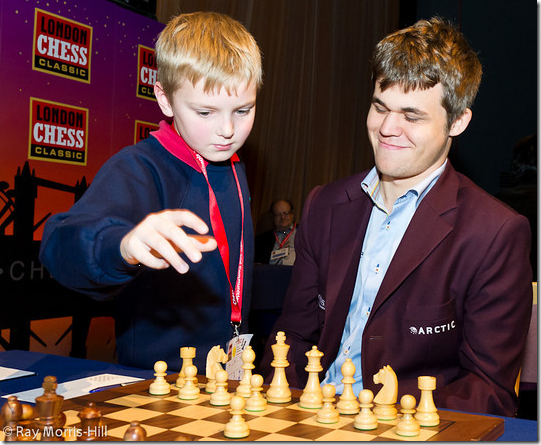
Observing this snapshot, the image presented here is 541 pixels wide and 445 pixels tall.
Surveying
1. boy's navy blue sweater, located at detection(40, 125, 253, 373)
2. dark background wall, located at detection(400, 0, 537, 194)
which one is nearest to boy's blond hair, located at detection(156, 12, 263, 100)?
boy's navy blue sweater, located at detection(40, 125, 253, 373)

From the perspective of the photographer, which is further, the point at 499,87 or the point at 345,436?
the point at 499,87

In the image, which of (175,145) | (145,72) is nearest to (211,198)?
(175,145)

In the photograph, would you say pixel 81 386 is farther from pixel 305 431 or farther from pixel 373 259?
pixel 373 259

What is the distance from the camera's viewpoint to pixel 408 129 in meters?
1.77

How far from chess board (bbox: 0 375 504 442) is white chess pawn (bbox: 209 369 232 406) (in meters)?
0.01

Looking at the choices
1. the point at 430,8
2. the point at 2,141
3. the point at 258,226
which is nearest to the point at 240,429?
the point at 2,141

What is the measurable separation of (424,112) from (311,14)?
534cm

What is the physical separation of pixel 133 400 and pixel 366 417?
0.46 meters

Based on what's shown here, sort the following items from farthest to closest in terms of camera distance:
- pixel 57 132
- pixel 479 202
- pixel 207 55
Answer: pixel 57 132 < pixel 479 202 < pixel 207 55

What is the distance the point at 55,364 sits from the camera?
5.48 feet

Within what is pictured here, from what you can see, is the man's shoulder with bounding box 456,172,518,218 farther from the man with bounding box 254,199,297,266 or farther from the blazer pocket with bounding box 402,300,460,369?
the man with bounding box 254,199,297,266

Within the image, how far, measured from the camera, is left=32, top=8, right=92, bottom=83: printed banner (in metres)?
3.72

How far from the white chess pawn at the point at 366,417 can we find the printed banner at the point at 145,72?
3687 mm

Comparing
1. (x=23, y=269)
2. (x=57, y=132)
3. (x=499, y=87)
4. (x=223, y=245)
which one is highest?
Result: (x=499, y=87)
